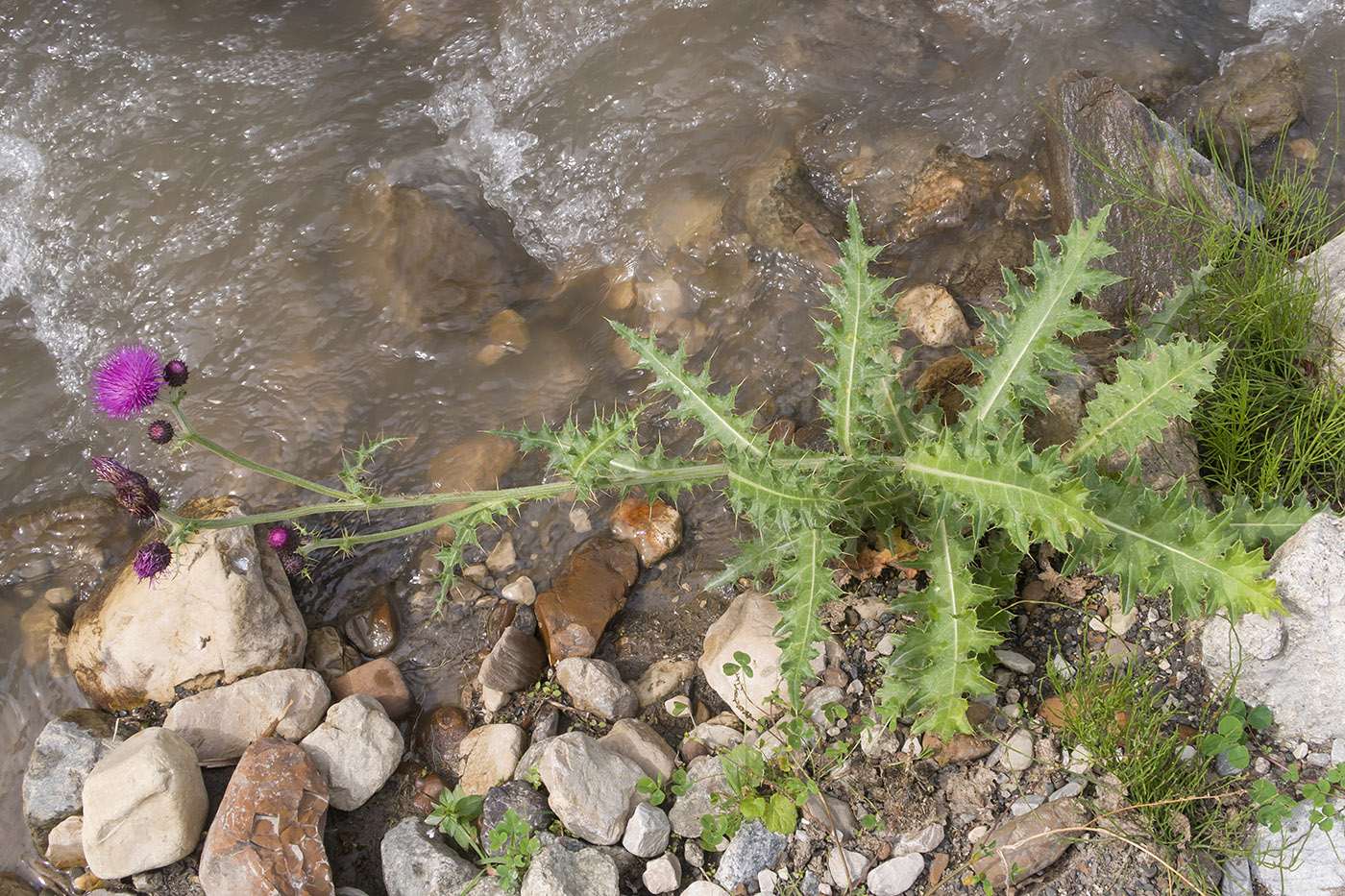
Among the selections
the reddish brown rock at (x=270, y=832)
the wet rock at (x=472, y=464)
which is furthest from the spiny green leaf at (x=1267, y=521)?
the reddish brown rock at (x=270, y=832)

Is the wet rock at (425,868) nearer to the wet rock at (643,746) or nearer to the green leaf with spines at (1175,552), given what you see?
the wet rock at (643,746)

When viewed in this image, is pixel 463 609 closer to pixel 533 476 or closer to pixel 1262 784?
pixel 533 476

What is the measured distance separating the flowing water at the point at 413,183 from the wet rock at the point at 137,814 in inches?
35.8

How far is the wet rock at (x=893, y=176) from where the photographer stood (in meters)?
4.27

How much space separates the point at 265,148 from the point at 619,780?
4.24 metres

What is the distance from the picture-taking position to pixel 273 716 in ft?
10.6

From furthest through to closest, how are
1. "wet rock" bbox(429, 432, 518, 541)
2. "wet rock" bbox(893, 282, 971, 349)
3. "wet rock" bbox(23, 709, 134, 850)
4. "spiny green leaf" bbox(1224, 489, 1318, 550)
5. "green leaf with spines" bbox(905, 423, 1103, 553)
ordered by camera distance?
"wet rock" bbox(429, 432, 518, 541)
"wet rock" bbox(893, 282, 971, 349)
"wet rock" bbox(23, 709, 134, 850)
"spiny green leaf" bbox(1224, 489, 1318, 550)
"green leaf with spines" bbox(905, 423, 1103, 553)

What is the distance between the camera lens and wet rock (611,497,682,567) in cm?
366

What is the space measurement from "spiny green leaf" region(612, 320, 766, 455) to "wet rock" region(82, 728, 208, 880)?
2104 millimetres

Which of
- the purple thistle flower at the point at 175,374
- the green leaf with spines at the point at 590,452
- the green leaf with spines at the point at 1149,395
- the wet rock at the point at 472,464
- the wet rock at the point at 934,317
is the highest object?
the purple thistle flower at the point at 175,374

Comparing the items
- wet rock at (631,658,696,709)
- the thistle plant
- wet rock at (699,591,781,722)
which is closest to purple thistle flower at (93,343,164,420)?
the thistle plant

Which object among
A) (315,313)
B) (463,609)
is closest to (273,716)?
(463,609)

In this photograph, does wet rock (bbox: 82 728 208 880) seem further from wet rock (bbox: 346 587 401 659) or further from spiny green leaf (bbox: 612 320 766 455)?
spiny green leaf (bbox: 612 320 766 455)

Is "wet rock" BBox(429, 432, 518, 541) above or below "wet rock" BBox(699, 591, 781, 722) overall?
above
